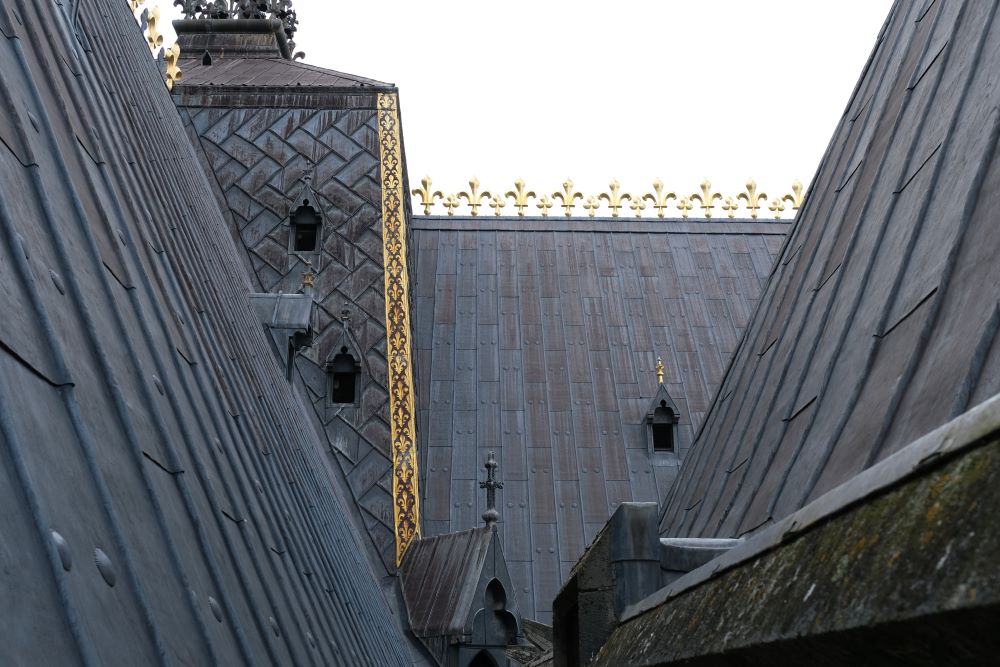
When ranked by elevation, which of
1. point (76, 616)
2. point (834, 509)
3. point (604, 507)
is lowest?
point (604, 507)

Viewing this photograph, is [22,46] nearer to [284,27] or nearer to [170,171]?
A: [170,171]

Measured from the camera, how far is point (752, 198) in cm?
3184

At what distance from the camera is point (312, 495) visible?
12609 millimetres

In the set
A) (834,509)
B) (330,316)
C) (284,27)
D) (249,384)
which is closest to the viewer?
(834,509)

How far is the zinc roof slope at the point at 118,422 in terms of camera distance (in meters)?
3.59

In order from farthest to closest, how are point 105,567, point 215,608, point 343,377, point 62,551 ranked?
point 343,377, point 215,608, point 105,567, point 62,551

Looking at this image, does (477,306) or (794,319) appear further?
(477,306)

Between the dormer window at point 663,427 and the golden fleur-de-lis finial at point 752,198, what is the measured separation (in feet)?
31.8

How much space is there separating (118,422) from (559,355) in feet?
70.6

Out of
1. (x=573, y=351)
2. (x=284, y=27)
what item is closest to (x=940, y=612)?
(x=573, y=351)

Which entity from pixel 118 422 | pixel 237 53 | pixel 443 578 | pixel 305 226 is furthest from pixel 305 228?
pixel 118 422

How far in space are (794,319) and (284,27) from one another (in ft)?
83.2

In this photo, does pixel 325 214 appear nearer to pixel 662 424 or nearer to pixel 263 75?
pixel 263 75

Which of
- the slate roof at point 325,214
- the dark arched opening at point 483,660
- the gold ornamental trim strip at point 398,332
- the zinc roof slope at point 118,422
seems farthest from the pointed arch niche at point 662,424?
the zinc roof slope at point 118,422
